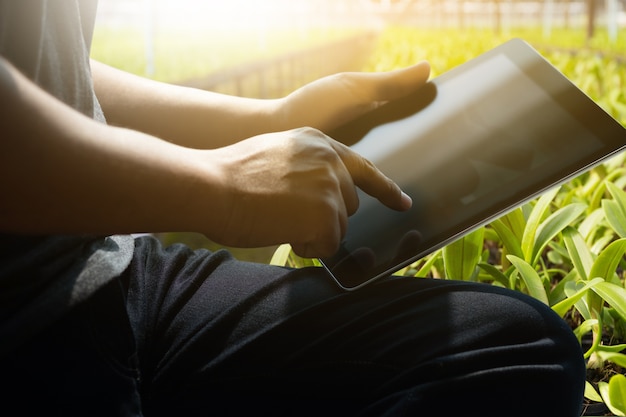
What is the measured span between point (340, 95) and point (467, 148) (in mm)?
258

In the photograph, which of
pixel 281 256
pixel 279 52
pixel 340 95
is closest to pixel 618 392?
pixel 340 95

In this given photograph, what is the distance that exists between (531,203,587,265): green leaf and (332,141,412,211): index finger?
71cm

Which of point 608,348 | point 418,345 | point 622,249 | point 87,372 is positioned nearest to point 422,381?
point 418,345

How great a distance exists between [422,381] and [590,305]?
28.3 inches

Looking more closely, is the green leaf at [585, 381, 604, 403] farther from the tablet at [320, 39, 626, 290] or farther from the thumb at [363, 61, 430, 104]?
the thumb at [363, 61, 430, 104]

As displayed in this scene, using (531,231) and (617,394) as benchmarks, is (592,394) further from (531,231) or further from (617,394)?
(531,231)

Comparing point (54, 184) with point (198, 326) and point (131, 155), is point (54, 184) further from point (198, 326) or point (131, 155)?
point (198, 326)

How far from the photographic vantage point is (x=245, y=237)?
841 mm

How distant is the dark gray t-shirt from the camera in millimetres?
796

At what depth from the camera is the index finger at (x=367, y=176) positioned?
90cm

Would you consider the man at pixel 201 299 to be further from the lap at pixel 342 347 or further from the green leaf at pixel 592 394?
the green leaf at pixel 592 394

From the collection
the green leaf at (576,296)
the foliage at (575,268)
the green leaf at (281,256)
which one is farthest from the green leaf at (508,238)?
the green leaf at (281,256)

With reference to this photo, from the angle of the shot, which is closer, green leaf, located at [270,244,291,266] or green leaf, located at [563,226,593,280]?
green leaf, located at [563,226,593,280]

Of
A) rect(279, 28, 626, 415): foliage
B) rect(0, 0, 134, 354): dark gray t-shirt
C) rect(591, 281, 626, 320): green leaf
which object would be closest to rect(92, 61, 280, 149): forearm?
rect(0, 0, 134, 354): dark gray t-shirt
